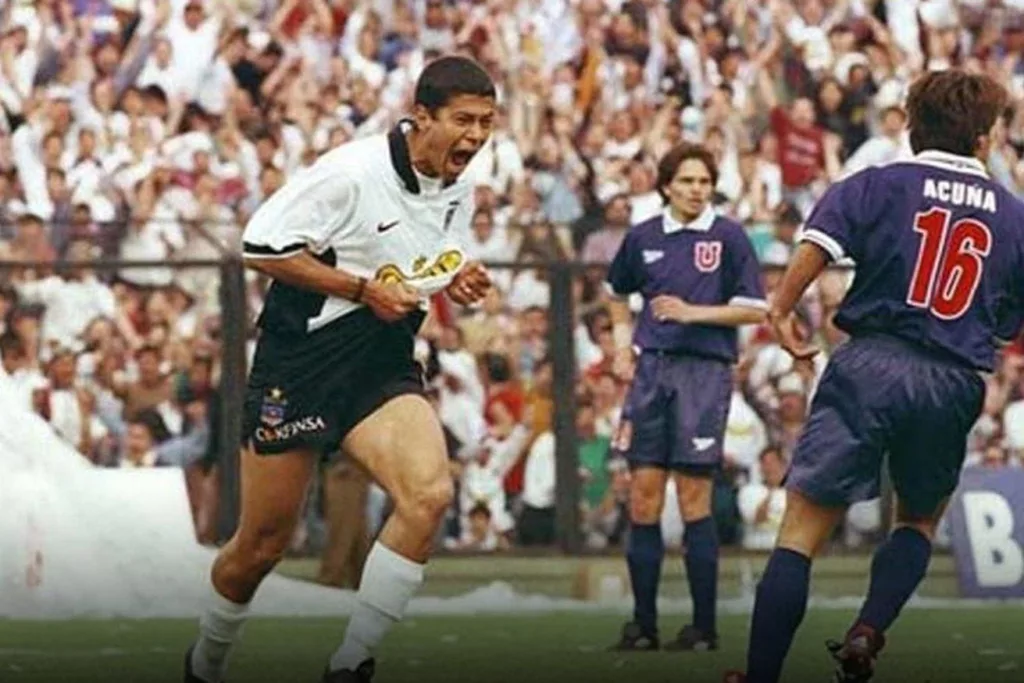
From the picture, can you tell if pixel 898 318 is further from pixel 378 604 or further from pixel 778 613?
pixel 378 604

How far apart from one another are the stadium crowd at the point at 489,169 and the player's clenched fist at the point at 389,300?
7.39m

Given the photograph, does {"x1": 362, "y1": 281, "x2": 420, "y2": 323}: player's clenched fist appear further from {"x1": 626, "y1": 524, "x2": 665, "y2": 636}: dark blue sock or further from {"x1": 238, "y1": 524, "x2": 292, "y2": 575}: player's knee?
{"x1": 626, "y1": 524, "x2": 665, "y2": 636}: dark blue sock

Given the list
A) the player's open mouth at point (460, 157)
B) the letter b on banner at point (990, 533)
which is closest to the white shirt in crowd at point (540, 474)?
the letter b on banner at point (990, 533)

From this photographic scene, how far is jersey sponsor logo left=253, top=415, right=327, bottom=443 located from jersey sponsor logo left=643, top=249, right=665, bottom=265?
4.86m

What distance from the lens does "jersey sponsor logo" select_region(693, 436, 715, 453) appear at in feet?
51.1

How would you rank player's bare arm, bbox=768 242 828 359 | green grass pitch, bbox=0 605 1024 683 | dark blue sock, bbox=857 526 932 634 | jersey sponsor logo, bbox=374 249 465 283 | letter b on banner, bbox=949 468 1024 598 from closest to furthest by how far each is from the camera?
1. player's bare arm, bbox=768 242 828 359
2. dark blue sock, bbox=857 526 932 634
3. jersey sponsor logo, bbox=374 249 465 283
4. green grass pitch, bbox=0 605 1024 683
5. letter b on banner, bbox=949 468 1024 598

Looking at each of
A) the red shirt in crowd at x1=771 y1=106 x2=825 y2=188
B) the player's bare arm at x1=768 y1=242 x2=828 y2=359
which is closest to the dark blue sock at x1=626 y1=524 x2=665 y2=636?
the player's bare arm at x1=768 y1=242 x2=828 y2=359

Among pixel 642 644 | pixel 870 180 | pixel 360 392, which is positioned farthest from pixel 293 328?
pixel 642 644

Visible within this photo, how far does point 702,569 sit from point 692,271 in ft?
4.43

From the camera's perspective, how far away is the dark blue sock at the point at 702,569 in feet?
51.0

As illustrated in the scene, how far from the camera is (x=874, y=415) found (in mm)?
10625


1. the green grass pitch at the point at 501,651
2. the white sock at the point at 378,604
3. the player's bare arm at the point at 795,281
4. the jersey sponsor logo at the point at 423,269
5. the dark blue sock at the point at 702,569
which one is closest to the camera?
the player's bare arm at the point at 795,281

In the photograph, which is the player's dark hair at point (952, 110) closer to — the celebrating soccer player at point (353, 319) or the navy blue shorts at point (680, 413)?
the celebrating soccer player at point (353, 319)

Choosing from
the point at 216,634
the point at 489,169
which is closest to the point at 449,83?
the point at 216,634
